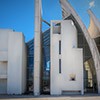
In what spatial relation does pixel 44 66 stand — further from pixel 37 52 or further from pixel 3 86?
pixel 3 86

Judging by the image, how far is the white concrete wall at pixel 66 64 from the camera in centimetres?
3052

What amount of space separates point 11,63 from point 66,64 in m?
6.92

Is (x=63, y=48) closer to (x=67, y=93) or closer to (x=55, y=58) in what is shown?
(x=55, y=58)

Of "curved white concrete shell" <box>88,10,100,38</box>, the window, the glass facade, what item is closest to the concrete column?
the window

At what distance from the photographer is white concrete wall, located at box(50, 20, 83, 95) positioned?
Answer: 1201 inches

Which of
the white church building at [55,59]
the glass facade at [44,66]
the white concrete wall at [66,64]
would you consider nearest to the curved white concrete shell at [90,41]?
the white church building at [55,59]

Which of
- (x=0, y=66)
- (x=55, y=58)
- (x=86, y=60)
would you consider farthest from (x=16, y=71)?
(x=86, y=60)

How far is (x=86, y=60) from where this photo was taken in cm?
3572

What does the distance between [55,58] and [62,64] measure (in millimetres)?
1139

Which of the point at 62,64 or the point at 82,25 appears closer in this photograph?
the point at 62,64

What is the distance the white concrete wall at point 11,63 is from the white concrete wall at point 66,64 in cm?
410

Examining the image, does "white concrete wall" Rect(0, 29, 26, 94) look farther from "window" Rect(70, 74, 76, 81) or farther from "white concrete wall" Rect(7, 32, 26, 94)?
"window" Rect(70, 74, 76, 81)

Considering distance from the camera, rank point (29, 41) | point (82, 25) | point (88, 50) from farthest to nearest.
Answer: point (29, 41)
point (88, 50)
point (82, 25)

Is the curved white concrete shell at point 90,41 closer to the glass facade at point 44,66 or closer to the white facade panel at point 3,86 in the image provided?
the glass facade at point 44,66
